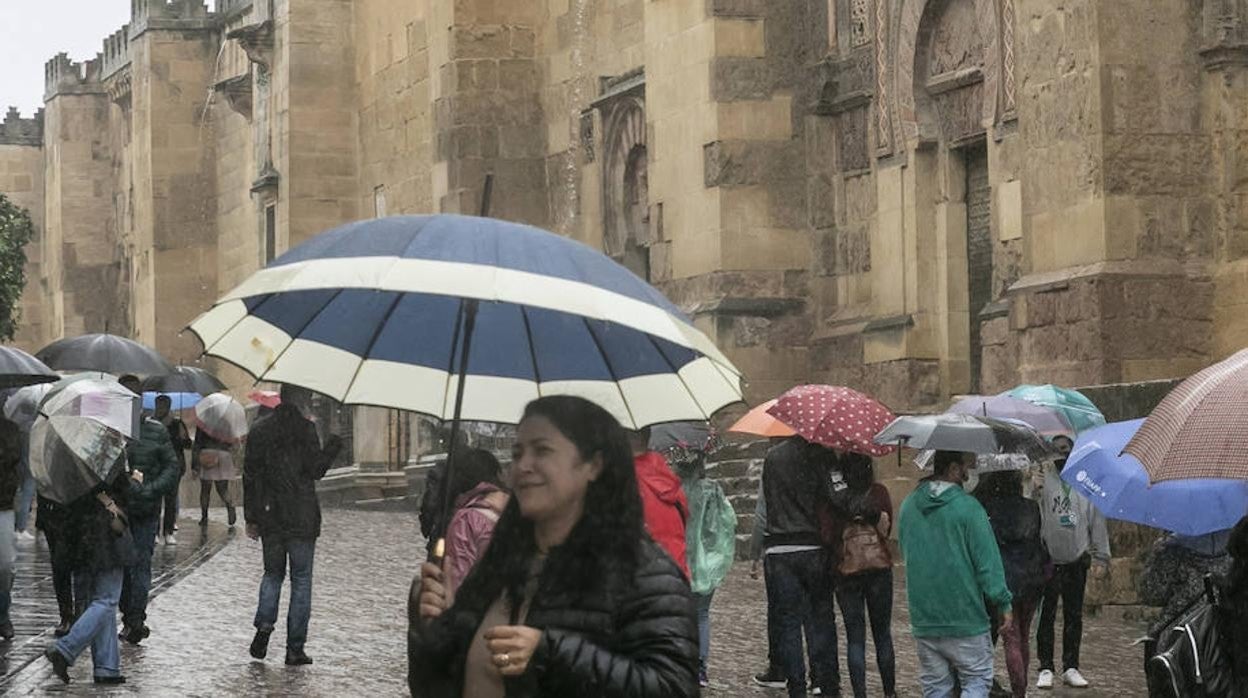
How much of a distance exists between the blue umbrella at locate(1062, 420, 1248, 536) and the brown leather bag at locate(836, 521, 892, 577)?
2892mm

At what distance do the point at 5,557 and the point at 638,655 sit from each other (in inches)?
443

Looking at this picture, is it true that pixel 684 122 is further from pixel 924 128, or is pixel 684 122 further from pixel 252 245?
pixel 252 245

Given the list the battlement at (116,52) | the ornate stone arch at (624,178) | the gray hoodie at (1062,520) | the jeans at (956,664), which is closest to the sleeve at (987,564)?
the jeans at (956,664)

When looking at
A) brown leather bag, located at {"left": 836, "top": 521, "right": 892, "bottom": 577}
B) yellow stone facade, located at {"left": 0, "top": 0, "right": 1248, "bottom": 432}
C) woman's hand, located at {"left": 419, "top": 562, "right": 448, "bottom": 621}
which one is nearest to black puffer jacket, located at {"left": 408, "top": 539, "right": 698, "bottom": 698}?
woman's hand, located at {"left": 419, "top": 562, "right": 448, "bottom": 621}

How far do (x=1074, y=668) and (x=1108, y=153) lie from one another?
5.31 meters

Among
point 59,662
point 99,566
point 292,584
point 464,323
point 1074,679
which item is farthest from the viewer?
point 292,584

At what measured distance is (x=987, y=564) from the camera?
36.0ft

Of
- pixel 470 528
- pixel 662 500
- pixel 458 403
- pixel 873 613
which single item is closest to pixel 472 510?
pixel 470 528

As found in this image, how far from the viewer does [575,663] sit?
5.29 meters

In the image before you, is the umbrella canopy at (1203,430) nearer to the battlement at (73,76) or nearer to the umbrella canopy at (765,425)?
the umbrella canopy at (765,425)

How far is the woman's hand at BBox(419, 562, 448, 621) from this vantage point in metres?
5.84

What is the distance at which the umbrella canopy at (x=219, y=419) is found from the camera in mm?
29500

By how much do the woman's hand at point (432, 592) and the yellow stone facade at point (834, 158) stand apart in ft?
42.8

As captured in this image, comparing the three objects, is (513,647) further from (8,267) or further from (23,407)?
(8,267)
